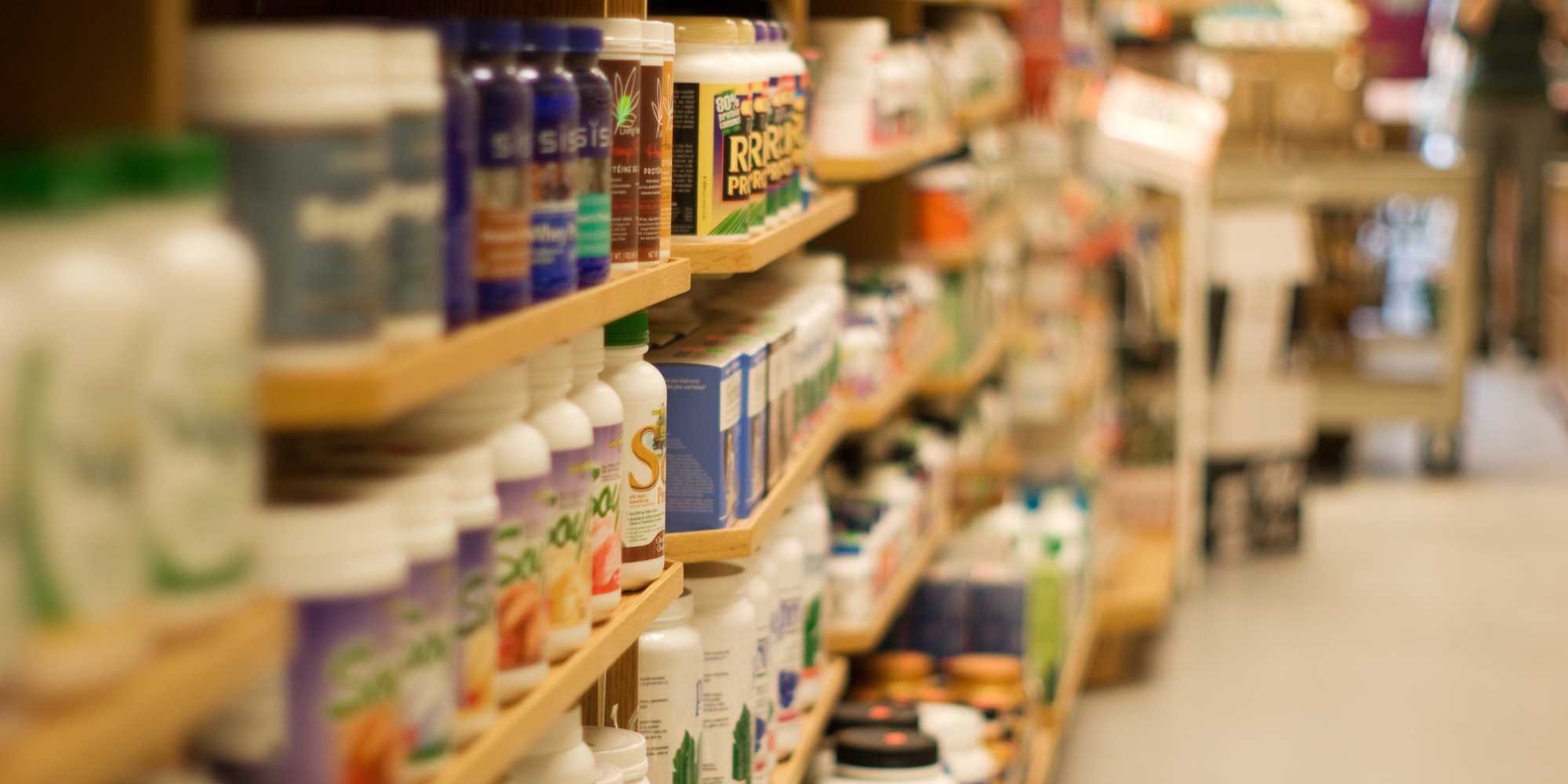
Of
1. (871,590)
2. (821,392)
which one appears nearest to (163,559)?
(821,392)

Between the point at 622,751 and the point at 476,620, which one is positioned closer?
the point at 476,620

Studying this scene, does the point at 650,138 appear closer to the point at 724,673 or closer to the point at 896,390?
the point at 724,673

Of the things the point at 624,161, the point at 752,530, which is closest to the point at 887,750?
the point at 752,530

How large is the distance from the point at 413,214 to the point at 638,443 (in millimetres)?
826

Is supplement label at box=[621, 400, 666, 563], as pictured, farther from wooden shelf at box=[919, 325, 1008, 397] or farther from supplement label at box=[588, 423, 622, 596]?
wooden shelf at box=[919, 325, 1008, 397]

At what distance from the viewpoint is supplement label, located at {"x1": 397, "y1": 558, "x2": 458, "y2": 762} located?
4.29 ft

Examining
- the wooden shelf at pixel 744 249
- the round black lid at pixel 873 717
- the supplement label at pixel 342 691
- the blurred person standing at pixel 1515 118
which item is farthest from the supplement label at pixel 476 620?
the blurred person standing at pixel 1515 118

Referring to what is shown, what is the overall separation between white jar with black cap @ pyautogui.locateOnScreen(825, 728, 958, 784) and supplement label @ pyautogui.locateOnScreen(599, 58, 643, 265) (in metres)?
1.41

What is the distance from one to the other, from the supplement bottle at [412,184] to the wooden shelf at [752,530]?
3.47 feet

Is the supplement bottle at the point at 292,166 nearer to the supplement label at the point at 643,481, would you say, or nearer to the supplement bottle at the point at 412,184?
the supplement bottle at the point at 412,184

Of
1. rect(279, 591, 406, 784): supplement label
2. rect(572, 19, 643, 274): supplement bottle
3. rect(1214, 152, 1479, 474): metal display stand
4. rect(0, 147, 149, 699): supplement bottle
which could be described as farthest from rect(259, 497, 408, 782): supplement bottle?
rect(1214, 152, 1479, 474): metal display stand

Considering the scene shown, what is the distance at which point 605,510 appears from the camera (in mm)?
1852

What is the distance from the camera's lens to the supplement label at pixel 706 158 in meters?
2.32

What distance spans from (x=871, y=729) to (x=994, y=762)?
35 cm
